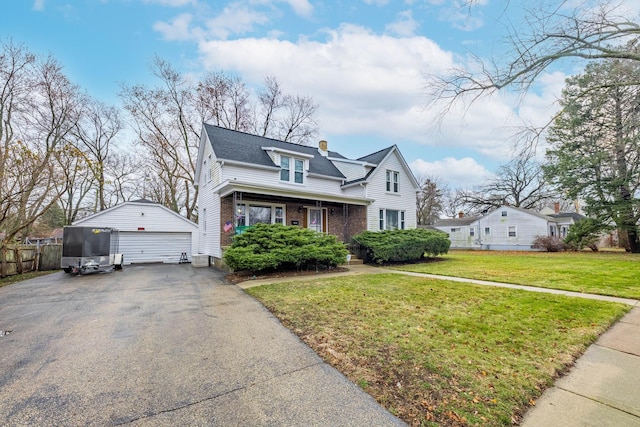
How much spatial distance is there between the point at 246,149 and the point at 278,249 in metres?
7.09

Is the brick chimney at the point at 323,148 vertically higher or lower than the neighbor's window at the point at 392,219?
higher

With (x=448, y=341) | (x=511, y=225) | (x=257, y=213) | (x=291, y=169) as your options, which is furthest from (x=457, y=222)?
(x=448, y=341)

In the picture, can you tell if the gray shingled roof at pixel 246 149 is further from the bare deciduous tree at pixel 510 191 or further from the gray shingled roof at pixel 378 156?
the bare deciduous tree at pixel 510 191

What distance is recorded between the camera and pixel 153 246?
1714 cm

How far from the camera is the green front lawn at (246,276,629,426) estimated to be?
2609mm

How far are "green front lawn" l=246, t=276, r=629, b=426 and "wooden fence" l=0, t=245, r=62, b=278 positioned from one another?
1253 centimetres

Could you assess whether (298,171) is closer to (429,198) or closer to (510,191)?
(429,198)

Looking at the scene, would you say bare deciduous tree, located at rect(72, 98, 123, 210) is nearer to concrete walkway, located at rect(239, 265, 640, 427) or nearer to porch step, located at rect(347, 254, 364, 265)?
porch step, located at rect(347, 254, 364, 265)

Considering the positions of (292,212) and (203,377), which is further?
(292,212)

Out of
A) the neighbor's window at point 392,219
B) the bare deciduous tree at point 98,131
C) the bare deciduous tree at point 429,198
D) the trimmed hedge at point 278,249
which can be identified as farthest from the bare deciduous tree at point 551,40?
the bare deciduous tree at point 429,198

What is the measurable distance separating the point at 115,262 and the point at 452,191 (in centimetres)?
4385

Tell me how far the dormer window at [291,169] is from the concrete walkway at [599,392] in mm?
12749

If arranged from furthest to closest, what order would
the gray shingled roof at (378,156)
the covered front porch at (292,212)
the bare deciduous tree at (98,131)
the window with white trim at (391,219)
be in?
the bare deciduous tree at (98,131) < the gray shingled roof at (378,156) < the window with white trim at (391,219) < the covered front porch at (292,212)

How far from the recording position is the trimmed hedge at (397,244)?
12703 millimetres
